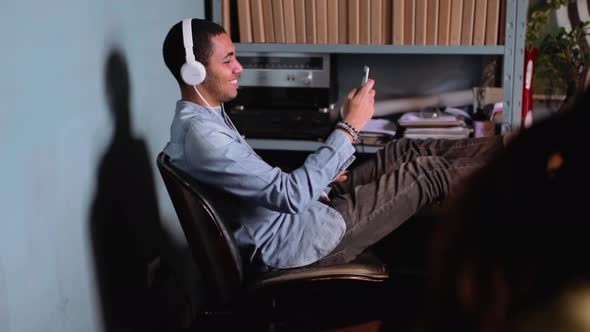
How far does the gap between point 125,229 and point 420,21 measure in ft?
3.59

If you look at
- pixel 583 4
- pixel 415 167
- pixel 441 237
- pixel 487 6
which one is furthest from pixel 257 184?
pixel 583 4

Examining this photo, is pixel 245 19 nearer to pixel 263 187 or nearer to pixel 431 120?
pixel 431 120

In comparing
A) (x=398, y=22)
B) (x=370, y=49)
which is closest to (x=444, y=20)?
(x=398, y=22)

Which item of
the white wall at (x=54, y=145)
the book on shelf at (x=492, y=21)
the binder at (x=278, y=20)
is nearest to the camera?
the white wall at (x=54, y=145)

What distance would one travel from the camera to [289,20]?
2160 millimetres

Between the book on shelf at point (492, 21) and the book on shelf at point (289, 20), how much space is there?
61cm

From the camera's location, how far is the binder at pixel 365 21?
2109 millimetres

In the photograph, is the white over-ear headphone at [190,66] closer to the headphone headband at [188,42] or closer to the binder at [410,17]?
the headphone headband at [188,42]

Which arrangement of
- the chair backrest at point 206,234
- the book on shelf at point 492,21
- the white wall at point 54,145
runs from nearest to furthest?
the white wall at point 54,145 < the chair backrest at point 206,234 < the book on shelf at point 492,21

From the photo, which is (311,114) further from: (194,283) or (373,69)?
(194,283)

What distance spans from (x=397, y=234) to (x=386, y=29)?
0.66m

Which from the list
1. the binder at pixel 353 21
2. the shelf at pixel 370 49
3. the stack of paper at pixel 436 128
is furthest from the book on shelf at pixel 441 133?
the binder at pixel 353 21

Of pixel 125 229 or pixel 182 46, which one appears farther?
pixel 125 229

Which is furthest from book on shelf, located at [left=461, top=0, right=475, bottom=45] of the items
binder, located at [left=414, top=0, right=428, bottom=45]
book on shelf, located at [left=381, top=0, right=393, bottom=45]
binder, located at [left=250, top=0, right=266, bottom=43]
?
binder, located at [left=250, top=0, right=266, bottom=43]
